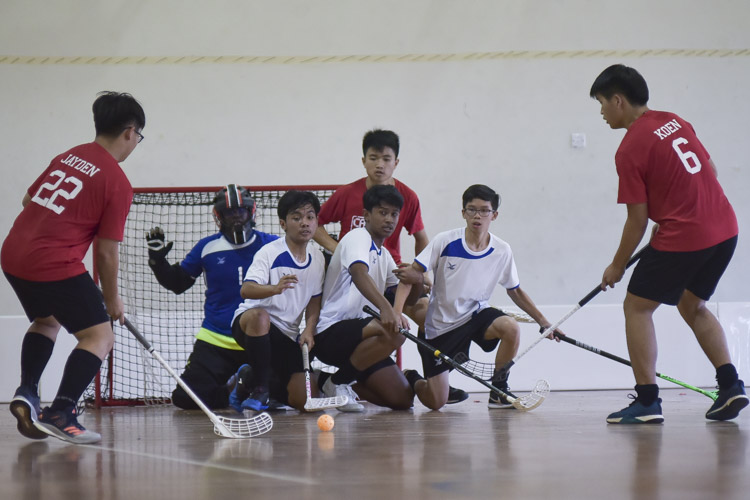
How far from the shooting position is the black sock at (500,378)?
156 inches

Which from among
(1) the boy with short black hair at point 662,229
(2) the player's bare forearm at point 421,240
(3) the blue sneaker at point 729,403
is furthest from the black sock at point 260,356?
(3) the blue sneaker at point 729,403

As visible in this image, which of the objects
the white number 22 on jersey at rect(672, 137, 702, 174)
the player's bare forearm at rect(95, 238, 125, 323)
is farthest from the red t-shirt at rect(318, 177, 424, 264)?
the player's bare forearm at rect(95, 238, 125, 323)

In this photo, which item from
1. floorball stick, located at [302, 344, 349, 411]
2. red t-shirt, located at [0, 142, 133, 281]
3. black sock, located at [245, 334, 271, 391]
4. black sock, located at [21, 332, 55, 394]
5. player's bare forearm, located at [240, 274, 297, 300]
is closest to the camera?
red t-shirt, located at [0, 142, 133, 281]

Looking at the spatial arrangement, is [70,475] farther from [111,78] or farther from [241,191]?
[111,78]

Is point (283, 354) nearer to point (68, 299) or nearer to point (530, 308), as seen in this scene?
point (530, 308)

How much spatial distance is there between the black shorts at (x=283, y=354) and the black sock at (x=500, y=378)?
0.91 meters

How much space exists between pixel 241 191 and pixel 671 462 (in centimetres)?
266

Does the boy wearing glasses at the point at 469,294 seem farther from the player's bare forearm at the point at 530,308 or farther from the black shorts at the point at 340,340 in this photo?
the black shorts at the point at 340,340

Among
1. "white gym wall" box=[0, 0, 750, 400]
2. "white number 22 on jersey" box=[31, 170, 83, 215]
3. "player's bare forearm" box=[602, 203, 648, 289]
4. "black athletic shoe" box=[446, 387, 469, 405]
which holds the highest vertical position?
"white gym wall" box=[0, 0, 750, 400]

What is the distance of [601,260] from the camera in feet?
19.6

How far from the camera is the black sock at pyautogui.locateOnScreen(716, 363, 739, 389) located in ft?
9.96

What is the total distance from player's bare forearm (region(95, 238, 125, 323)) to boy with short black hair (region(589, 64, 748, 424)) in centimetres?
169

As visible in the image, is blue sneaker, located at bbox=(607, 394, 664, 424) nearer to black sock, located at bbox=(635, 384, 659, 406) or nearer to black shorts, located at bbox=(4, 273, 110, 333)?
black sock, located at bbox=(635, 384, 659, 406)

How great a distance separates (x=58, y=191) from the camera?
106 inches
